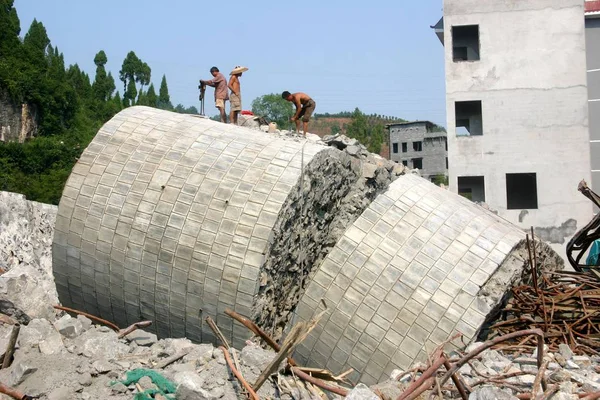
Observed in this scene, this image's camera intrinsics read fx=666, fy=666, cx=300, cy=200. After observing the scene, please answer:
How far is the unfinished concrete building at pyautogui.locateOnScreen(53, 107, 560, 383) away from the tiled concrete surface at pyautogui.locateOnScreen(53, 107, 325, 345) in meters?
0.02

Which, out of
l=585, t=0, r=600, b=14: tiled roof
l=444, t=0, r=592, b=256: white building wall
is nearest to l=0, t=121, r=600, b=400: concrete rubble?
l=444, t=0, r=592, b=256: white building wall

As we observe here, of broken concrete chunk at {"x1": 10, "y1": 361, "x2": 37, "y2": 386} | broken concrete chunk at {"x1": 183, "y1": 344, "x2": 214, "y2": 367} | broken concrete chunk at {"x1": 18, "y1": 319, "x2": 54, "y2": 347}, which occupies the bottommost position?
broken concrete chunk at {"x1": 183, "y1": 344, "x2": 214, "y2": 367}

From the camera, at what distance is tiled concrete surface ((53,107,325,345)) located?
8.18 meters

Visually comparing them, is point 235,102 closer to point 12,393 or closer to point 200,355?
point 200,355

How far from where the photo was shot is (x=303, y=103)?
1162 centimetres

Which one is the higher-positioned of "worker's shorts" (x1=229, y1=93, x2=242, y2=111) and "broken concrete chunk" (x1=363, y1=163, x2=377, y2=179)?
"worker's shorts" (x1=229, y1=93, x2=242, y2=111)

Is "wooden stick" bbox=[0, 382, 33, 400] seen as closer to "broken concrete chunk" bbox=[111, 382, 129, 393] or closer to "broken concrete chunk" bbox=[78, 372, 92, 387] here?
"broken concrete chunk" bbox=[78, 372, 92, 387]

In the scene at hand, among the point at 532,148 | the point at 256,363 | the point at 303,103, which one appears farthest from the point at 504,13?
the point at 256,363

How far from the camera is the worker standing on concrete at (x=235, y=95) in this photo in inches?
469

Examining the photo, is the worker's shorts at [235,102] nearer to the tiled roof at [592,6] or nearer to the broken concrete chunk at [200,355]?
the broken concrete chunk at [200,355]

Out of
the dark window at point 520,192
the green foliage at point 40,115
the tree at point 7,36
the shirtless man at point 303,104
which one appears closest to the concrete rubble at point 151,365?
the shirtless man at point 303,104

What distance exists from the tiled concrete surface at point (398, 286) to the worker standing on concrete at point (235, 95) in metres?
Result: 3.67

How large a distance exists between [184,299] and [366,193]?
3.02 metres

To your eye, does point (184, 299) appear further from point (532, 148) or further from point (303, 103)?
point (532, 148)
